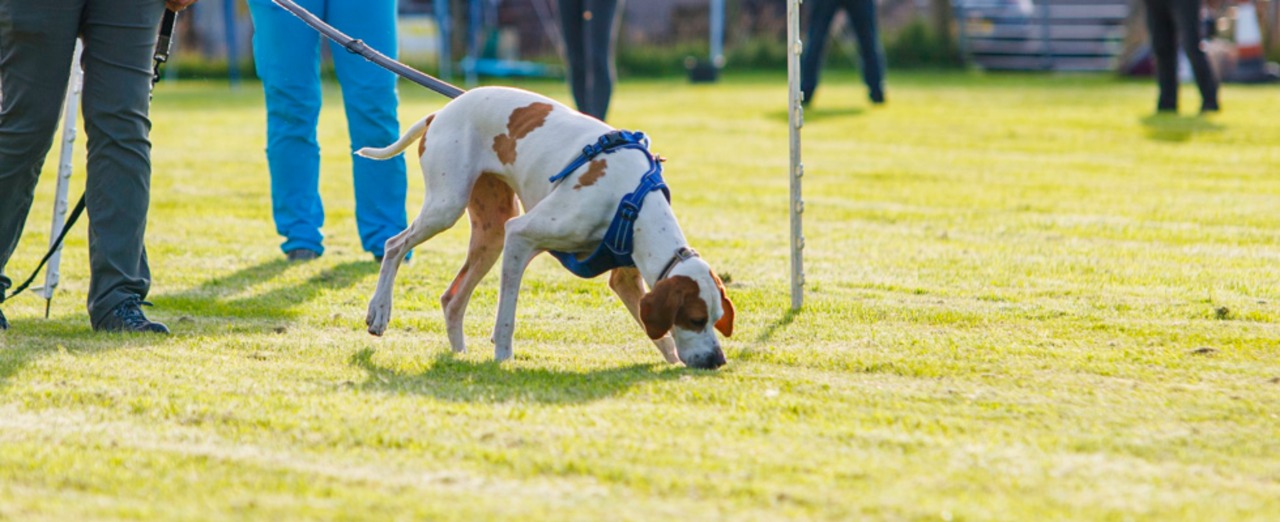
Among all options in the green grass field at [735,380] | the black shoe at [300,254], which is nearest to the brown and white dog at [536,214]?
the green grass field at [735,380]

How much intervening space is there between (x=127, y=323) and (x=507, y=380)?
4.92 ft

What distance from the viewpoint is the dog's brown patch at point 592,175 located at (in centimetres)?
454

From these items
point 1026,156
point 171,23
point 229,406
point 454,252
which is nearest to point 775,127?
point 1026,156

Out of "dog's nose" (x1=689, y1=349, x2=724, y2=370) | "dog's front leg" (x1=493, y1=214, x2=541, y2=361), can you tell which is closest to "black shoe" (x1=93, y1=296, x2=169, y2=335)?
"dog's front leg" (x1=493, y1=214, x2=541, y2=361)

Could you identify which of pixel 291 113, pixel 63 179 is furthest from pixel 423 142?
pixel 291 113

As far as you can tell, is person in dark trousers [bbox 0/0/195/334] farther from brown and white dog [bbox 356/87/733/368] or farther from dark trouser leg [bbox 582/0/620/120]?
dark trouser leg [bbox 582/0/620/120]

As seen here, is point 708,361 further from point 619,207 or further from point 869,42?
point 869,42

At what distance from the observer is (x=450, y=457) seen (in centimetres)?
339

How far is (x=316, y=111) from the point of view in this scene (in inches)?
271

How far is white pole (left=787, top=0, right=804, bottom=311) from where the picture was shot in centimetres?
538

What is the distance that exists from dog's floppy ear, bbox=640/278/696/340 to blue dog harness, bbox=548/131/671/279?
215 mm

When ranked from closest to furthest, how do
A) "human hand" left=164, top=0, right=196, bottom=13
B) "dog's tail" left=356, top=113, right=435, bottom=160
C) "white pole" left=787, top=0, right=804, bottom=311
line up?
"human hand" left=164, top=0, right=196, bottom=13
"dog's tail" left=356, top=113, right=435, bottom=160
"white pole" left=787, top=0, right=804, bottom=311

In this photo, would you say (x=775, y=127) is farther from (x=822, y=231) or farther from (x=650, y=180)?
(x=650, y=180)

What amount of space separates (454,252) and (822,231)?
1864mm
